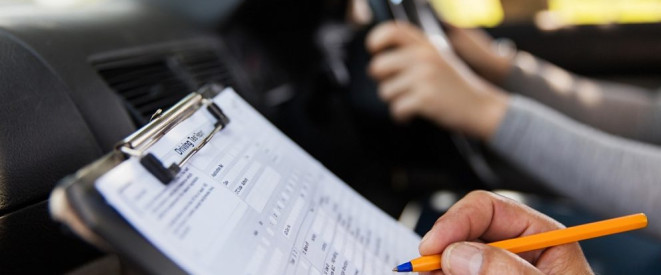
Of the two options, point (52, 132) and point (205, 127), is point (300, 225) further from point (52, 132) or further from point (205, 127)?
point (52, 132)

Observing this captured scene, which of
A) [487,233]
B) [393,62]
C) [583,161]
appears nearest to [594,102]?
[583,161]

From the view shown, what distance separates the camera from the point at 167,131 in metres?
0.31

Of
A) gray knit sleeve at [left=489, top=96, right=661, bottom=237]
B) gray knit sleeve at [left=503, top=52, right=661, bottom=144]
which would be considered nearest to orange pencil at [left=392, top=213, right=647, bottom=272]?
gray knit sleeve at [left=489, top=96, right=661, bottom=237]

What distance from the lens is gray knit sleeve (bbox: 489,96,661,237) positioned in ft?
A: 2.21

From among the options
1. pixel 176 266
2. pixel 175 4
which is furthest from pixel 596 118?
pixel 176 266

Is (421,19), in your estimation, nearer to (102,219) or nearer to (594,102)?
(594,102)

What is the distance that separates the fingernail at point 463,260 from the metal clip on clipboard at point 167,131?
15 centimetres

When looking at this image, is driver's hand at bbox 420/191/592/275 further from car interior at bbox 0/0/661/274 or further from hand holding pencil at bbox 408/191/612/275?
car interior at bbox 0/0/661/274

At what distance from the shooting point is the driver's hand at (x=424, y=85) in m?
0.71

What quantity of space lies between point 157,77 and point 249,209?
27 cm

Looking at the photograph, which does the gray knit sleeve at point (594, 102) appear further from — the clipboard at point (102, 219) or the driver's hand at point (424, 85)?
the clipboard at point (102, 219)

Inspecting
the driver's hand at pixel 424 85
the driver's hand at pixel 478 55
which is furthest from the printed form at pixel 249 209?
the driver's hand at pixel 478 55

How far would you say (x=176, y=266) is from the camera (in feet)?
0.80

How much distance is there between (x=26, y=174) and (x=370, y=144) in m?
0.53
